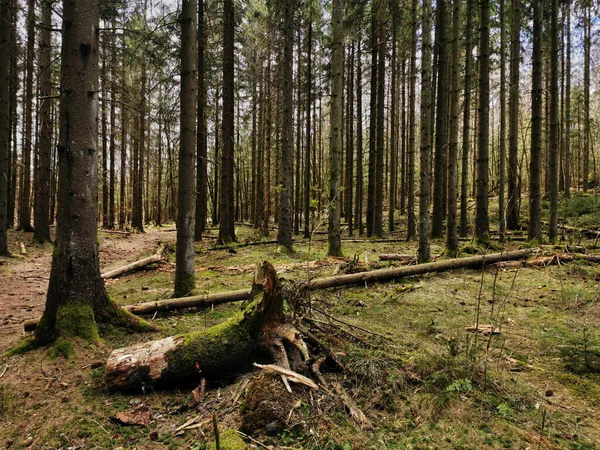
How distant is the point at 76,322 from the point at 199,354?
1824 millimetres

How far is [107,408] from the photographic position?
3029mm

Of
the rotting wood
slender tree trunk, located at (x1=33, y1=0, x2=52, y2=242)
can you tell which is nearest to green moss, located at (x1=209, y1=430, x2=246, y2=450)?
the rotting wood

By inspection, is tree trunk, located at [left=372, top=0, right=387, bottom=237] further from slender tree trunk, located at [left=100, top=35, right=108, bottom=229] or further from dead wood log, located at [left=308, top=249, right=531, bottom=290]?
slender tree trunk, located at [left=100, top=35, right=108, bottom=229]

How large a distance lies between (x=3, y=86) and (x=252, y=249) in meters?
9.27

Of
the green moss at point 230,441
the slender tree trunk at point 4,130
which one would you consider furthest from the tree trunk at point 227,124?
the green moss at point 230,441

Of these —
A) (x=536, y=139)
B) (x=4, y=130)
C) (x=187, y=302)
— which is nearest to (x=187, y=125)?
(x=187, y=302)

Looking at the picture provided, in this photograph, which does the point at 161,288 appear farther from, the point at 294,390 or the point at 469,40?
the point at 469,40

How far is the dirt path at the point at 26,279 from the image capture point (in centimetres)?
536

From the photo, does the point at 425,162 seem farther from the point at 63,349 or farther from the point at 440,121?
the point at 63,349

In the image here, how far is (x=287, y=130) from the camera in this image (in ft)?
37.8

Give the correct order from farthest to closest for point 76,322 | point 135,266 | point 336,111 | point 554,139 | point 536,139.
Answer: point 554,139 < point 536,139 < point 336,111 < point 135,266 < point 76,322

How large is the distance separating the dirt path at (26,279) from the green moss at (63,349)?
3.32 feet

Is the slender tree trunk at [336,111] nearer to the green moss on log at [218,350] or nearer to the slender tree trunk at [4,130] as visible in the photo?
the green moss on log at [218,350]

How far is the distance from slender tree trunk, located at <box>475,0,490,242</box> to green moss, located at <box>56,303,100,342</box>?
9.43m
